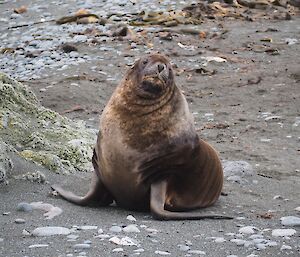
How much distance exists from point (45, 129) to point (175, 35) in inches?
249

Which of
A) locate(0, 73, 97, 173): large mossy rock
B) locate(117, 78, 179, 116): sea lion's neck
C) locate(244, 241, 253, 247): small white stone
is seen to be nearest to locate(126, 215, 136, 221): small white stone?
locate(117, 78, 179, 116): sea lion's neck

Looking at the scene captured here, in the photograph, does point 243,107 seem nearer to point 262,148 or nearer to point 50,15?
point 262,148

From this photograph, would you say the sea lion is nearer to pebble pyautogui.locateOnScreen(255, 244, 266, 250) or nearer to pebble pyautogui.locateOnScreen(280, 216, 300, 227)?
pebble pyautogui.locateOnScreen(280, 216, 300, 227)

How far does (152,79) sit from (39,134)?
1487 millimetres

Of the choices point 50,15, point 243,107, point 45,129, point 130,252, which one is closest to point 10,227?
point 130,252

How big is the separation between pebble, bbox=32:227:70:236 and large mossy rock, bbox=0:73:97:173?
1.49 m

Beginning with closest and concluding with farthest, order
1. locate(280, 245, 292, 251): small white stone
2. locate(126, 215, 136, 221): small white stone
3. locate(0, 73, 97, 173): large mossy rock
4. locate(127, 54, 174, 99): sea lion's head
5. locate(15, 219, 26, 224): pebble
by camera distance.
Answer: locate(280, 245, 292, 251): small white stone, locate(15, 219, 26, 224): pebble, locate(126, 215, 136, 221): small white stone, locate(127, 54, 174, 99): sea lion's head, locate(0, 73, 97, 173): large mossy rock

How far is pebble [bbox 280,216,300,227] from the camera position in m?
4.79

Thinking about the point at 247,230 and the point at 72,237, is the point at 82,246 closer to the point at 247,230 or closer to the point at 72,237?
the point at 72,237

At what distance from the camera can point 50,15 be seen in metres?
14.4

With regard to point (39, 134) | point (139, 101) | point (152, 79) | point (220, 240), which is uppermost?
point (152, 79)

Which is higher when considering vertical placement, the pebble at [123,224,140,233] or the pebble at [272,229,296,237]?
the pebble at [123,224,140,233]

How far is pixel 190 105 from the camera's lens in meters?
9.57

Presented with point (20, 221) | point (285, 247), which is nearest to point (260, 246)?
point (285, 247)
